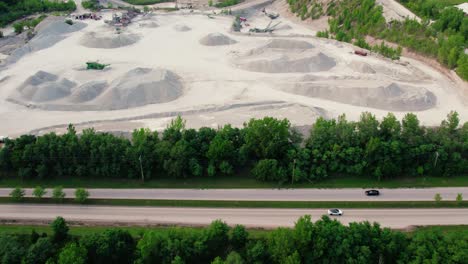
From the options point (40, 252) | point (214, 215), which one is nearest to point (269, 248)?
point (214, 215)

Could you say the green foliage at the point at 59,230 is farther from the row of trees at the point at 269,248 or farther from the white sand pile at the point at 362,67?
the white sand pile at the point at 362,67

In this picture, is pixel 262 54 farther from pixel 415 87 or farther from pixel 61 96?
pixel 61 96

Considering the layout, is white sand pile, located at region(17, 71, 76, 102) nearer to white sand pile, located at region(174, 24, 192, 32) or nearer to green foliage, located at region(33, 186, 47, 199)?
green foliage, located at region(33, 186, 47, 199)

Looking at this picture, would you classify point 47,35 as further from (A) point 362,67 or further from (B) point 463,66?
(B) point 463,66

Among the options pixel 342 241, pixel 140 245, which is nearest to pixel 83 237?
pixel 140 245

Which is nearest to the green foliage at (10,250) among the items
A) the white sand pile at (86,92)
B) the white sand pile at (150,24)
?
the white sand pile at (86,92)
